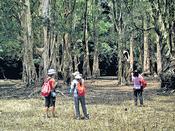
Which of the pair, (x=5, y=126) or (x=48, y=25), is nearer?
(x=5, y=126)

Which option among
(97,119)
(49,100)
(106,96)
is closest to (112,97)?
(106,96)

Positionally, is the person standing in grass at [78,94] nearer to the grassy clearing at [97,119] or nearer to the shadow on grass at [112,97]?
the grassy clearing at [97,119]

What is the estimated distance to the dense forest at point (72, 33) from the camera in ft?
116

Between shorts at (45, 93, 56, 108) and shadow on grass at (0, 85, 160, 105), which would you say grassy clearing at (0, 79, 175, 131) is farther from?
shadow on grass at (0, 85, 160, 105)

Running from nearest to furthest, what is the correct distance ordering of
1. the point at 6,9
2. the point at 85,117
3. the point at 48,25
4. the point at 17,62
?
the point at 85,117 → the point at 48,25 → the point at 6,9 → the point at 17,62

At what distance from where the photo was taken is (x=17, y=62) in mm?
71688

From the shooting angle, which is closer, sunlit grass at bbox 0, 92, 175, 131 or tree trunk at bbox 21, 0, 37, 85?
sunlit grass at bbox 0, 92, 175, 131

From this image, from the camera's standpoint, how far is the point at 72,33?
4956 cm

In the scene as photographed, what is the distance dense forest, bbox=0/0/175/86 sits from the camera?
3544 centimetres

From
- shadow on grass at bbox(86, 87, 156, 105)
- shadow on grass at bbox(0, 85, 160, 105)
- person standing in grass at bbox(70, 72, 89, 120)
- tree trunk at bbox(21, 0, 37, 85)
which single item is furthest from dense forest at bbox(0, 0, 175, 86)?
person standing in grass at bbox(70, 72, 89, 120)

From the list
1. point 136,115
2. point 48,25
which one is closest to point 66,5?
point 48,25

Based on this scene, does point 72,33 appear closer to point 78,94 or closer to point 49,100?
point 49,100

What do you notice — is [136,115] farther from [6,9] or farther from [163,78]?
[6,9]

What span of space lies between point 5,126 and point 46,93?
2767 millimetres
